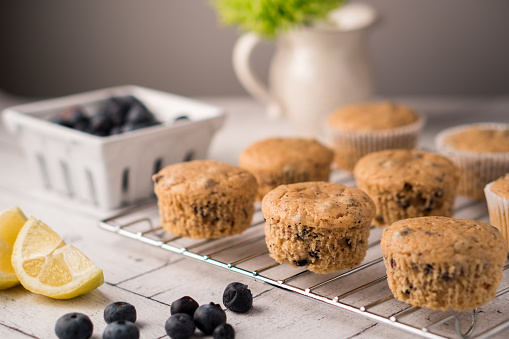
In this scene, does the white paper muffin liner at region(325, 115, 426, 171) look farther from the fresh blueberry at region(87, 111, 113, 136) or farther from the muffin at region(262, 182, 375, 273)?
the fresh blueberry at region(87, 111, 113, 136)

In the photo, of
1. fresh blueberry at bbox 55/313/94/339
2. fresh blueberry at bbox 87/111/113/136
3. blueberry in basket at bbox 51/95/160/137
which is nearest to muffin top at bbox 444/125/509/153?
blueberry in basket at bbox 51/95/160/137

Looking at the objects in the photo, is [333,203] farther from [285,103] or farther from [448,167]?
[285,103]

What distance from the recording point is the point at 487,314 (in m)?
1.40

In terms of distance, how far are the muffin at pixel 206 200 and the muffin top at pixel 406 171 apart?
36 centimetres

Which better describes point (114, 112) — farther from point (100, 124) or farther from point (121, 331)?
point (121, 331)

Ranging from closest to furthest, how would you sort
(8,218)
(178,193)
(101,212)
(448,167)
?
(8,218) → (178,193) → (448,167) → (101,212)

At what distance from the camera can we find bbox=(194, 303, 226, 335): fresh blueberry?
52.8 inches

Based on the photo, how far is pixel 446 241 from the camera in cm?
131

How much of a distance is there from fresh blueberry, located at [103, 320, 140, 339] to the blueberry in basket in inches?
40.1

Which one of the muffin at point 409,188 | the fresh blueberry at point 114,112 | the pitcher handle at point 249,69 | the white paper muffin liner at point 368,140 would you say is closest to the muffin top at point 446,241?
the muffin at point 409,188

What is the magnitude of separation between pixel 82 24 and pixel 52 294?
8.71 feet

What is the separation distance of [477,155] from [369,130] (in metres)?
0.42

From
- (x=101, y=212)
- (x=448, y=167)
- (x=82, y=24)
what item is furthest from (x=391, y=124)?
(x=82, y=24)

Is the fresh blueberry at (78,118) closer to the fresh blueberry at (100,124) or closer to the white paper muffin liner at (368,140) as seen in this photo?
the fresh blueberry at (100,124)
